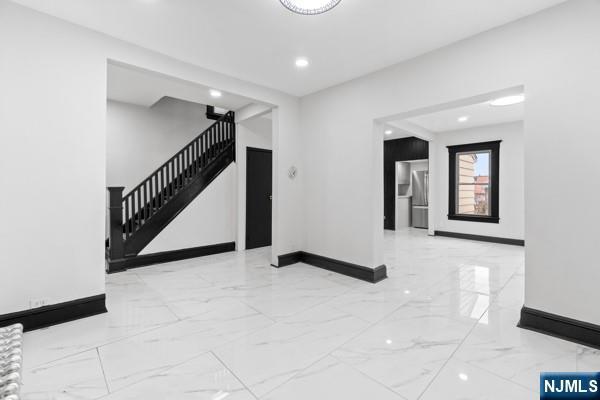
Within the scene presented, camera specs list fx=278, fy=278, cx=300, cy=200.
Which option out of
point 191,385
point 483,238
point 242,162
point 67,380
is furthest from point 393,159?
point 67,380

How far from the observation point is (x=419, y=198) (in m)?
9.40

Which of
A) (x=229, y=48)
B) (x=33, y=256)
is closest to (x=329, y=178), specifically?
(x=229, y=48)

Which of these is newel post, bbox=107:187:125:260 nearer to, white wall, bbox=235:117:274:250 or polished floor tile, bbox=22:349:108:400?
white wall, bbox=235:117:274:250

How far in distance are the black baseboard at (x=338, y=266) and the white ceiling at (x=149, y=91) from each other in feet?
8.78

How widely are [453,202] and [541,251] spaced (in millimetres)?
5308

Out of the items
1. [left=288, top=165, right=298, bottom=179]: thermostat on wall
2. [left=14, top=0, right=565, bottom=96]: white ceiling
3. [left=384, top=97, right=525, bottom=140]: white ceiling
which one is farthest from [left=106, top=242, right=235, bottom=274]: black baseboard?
[left=384, top=97, right=525, bottom=140]: white ceiling

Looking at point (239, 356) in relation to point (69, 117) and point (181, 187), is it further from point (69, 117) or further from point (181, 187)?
point (181, 187)

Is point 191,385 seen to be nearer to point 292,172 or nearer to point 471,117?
point 292,172

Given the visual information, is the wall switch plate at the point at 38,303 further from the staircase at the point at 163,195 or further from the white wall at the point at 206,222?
the white wall at the point at 206,222

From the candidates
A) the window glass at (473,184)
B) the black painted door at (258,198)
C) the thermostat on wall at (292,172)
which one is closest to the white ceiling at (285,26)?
the thermostat on wall at (292,172)

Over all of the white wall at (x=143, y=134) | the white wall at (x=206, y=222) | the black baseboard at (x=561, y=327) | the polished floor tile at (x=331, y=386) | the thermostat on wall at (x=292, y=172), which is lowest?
the polished floor tile at (x=331, y=386)

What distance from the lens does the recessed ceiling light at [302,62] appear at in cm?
342

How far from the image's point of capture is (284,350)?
2.18m

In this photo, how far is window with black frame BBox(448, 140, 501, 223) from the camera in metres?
6.75
